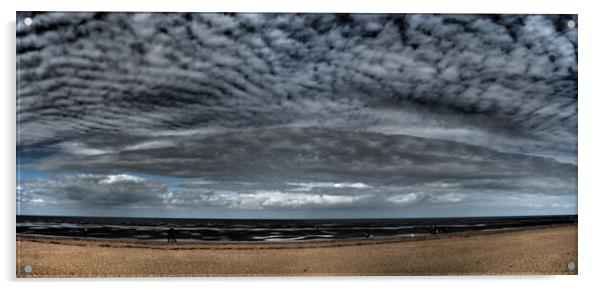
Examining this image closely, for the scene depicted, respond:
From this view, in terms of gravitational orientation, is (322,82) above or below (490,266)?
above

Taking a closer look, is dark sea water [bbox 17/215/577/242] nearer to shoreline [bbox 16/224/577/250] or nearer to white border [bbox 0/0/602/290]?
shoreline [bbox 16/224/577/250]

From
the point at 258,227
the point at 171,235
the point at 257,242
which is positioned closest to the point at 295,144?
the point at 258,227

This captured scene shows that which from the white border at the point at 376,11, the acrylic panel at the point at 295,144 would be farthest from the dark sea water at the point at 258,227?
the white border at the point at 376,11

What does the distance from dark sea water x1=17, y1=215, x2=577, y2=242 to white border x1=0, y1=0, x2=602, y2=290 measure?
30cm

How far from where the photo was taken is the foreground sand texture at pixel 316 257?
521 centimetres

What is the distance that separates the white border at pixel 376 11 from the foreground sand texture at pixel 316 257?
0.29ft

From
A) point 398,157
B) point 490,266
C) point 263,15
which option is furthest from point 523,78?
point 263,15

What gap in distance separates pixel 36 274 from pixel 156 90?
1.97 m

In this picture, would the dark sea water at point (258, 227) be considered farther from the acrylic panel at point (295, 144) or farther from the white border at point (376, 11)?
the white border at point (376, 11)

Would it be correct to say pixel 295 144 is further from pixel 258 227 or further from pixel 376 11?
pixel 376 11

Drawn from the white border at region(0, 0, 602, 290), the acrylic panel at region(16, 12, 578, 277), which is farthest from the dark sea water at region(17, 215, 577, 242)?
the white border at region(0, 0, 602, 290)

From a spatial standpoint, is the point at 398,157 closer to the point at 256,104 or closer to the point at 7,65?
the point at 256,104

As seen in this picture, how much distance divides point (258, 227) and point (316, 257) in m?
0.60
